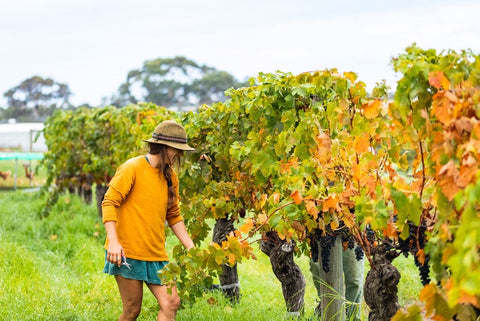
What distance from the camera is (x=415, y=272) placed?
8.98 meters

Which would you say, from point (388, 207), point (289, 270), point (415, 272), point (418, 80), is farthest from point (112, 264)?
point (415, 272)

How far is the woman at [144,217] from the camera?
4305mm

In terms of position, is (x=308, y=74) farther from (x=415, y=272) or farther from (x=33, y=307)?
(x=415, y=272)

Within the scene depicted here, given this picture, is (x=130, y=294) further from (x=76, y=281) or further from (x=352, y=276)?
(x=76, y=281)

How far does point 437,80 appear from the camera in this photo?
2316 mm

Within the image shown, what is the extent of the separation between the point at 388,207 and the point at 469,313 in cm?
59

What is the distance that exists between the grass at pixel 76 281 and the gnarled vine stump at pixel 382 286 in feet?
5.87

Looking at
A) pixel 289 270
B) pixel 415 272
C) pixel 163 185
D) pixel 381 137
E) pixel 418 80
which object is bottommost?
pixel 415 272

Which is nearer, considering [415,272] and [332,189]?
[332,189]

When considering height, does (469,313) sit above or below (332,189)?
below

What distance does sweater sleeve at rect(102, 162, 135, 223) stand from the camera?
4172mm

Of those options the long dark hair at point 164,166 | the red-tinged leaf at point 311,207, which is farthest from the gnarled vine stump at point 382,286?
the long dark hair at point 164,166

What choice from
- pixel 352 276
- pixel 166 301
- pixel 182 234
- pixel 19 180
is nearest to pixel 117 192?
pixel 182 234

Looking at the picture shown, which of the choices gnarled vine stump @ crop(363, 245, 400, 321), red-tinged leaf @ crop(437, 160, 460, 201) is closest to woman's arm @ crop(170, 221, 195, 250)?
gnarled vine stump @ crop(363, 245, 400, 321)
